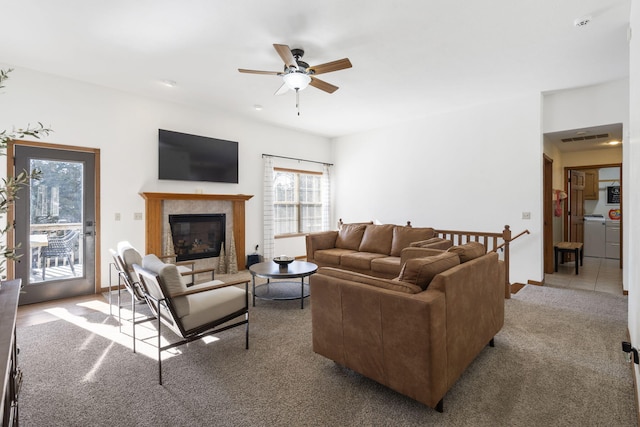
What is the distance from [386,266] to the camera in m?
4.41

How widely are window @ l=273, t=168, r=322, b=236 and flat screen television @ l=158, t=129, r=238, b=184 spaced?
48.1 inches

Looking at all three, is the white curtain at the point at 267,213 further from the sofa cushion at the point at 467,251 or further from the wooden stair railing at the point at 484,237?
the sofa cushion at the point at 467,251

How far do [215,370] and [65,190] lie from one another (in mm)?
3490

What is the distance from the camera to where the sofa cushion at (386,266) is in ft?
14.2

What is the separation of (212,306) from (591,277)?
6047mm

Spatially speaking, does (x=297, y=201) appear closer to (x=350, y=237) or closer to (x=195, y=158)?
(x=350, y=237)

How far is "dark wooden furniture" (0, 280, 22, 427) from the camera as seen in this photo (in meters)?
1.02

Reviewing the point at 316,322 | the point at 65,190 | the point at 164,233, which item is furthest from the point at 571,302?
the point at 65,190

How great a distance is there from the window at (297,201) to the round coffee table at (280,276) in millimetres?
2415

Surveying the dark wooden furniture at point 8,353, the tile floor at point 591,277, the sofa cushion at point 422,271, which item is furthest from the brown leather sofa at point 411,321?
the tile floor at point 591,277

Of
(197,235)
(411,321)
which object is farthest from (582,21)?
(197,235)

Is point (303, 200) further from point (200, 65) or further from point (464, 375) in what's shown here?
point (464, 375)

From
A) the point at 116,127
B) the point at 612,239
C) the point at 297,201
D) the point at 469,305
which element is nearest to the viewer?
the point at 469,305

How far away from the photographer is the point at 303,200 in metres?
7.29
